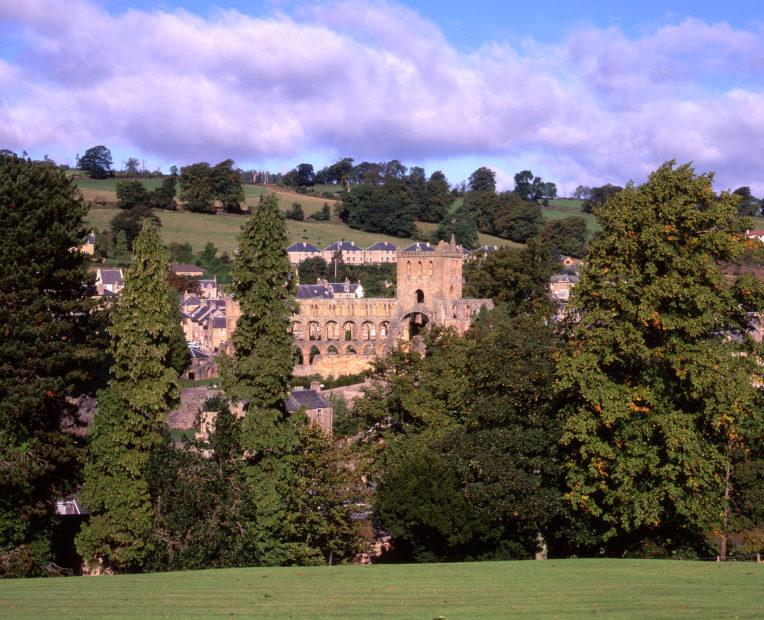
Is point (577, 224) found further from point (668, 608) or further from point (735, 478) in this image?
point (668, 608)

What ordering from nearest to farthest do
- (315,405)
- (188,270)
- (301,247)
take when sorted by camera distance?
(315,405) → (188,270) → (301,247)

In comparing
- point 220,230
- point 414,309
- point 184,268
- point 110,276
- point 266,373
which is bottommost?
point 266,373

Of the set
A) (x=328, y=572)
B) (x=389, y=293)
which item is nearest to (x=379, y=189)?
(x=389, y=293)

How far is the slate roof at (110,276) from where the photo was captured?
82.1 meters

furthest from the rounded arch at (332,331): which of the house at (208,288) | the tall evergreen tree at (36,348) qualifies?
the tall evergreen tree at (36,348)

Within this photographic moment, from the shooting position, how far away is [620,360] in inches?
894

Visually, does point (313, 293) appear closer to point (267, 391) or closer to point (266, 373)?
point (267, 391)

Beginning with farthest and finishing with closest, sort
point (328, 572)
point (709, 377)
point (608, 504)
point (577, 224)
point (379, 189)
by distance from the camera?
point (379, 189)
point (577, 224)
point (608, 504)
point (709, 377)
point (328, 572)

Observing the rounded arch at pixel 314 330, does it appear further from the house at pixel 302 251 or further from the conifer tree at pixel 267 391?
the conifer tree at pixel 267 391

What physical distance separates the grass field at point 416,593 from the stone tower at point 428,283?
48029 mm

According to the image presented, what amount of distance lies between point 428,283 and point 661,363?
45112 millimetres

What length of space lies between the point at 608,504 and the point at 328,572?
787 centimetres

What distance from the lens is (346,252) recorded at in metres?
117

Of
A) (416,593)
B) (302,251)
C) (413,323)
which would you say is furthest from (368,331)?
(416,593)
